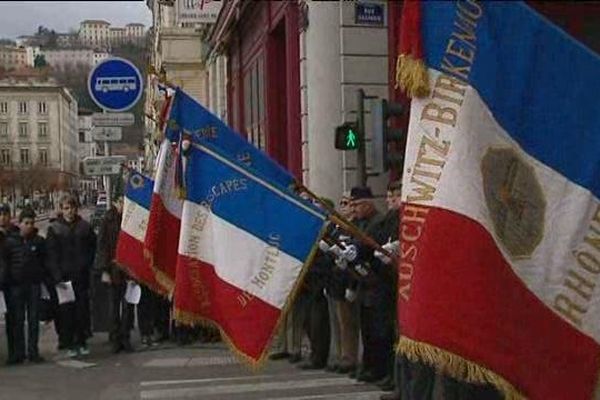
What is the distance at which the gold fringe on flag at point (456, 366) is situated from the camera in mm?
4148

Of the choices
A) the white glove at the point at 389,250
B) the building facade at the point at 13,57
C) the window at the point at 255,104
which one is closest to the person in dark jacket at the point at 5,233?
the building facade at the point at 13,57

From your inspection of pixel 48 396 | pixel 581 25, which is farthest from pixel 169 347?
pixel 581 25

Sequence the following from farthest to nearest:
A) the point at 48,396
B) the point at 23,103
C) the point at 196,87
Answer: the point at 196,87 → the point at 23,103 → the point at 48,396

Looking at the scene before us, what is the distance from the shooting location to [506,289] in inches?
164

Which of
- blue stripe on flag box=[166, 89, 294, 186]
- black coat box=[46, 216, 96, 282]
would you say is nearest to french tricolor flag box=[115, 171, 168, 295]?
black coat box=[46, 216, 96, 282]

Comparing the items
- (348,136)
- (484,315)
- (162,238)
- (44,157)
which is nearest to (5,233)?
(44,157)

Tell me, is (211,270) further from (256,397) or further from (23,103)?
(23,103)

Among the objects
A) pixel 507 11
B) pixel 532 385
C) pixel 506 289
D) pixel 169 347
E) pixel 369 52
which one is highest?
pixel 369 52

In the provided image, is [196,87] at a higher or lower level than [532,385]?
higher

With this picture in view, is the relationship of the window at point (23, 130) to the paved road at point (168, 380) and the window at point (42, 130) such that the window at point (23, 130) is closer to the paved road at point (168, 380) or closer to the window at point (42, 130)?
the window at point (42, 130)

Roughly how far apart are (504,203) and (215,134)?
5.46m

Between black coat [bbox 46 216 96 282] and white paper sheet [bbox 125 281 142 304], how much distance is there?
0.63m

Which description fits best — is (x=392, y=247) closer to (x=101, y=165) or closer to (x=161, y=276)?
(x=161, y=276)

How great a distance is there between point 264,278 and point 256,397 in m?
1.74
